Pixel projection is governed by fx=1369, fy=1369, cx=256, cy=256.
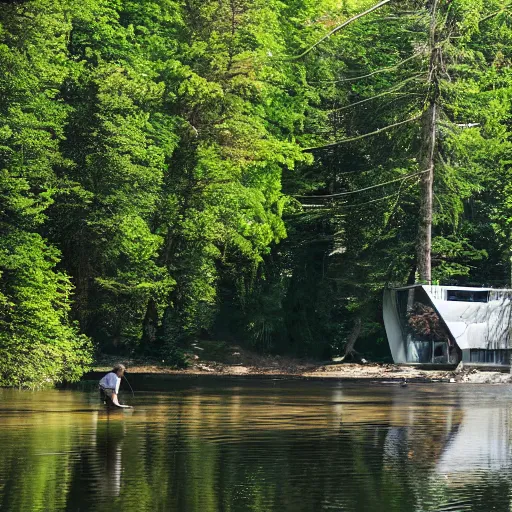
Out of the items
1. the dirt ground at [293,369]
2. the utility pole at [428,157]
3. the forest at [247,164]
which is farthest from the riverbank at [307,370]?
the utility pole at [428,157]

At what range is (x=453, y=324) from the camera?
5553 cm

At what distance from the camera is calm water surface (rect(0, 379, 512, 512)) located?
16.3 meters

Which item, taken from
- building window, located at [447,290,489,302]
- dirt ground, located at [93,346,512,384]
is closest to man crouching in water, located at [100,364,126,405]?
dirt ground, located at [93,346,512,384]

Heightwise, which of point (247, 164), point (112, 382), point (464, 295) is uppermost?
point (247, 164)

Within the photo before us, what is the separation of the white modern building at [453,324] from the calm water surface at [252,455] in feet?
61.1

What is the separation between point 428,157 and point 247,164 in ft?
27.7

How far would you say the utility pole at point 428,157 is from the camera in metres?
58.2

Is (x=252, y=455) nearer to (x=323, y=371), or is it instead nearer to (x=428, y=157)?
(x=323, y=371)

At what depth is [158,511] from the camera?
49.9 ft

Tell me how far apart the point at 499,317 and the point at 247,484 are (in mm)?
39971

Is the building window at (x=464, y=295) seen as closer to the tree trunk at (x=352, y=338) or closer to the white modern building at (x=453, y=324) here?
the white modern building at (x=453, y=324)

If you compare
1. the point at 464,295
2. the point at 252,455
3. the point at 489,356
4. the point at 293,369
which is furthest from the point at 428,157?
the point at 252,455

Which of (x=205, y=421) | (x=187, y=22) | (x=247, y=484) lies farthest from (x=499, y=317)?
(x=247, y=484)

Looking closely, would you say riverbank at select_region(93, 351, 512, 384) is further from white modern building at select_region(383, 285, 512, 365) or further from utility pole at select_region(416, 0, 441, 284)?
utility pole at select_region(416, 0, 441, 284)
